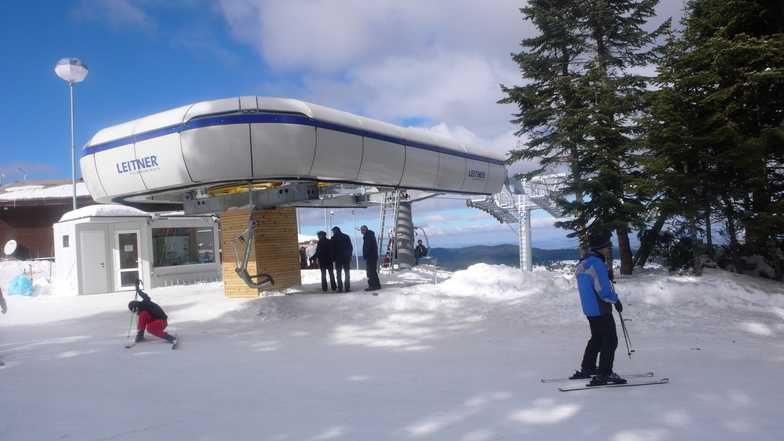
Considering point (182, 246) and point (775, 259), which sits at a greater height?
point (182, 246)

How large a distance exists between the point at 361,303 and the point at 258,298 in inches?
98.7

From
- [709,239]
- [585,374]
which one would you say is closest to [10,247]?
[585,374]

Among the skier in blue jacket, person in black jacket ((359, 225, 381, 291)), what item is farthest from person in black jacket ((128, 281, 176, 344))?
the skier in blue jacket

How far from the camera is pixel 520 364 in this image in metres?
6.71

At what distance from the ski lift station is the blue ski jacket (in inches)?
213

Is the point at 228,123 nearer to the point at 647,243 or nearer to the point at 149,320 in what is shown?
the point at 149,320

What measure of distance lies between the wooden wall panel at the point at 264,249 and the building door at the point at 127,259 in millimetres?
5768

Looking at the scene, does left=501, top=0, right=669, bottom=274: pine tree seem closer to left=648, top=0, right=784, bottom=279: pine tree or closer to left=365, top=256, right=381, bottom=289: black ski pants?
left=648, top=0, right=784, bottom=279: pine tree

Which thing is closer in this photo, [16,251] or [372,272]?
[372,272]

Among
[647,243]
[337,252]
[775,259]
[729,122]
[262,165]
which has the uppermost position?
[729,122]

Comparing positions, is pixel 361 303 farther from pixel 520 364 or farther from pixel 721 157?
pixel 721 157

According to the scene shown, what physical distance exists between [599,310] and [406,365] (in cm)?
275

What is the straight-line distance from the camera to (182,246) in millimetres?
17969

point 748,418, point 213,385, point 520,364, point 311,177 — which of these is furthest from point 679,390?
point 311,177
